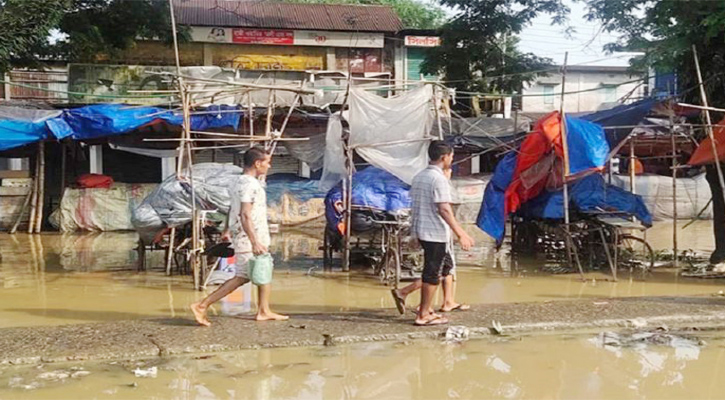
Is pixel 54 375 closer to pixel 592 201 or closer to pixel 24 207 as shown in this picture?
pixel 592 201

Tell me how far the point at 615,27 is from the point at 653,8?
2.58 ft

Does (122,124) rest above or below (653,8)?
below

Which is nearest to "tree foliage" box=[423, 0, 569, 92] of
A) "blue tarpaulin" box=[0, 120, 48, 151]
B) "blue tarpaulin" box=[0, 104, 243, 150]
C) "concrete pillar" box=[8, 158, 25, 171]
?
"blue tarpaulin" box=[0, 104, 243, 150]

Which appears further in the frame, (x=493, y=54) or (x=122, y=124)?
(x=493, y=54)

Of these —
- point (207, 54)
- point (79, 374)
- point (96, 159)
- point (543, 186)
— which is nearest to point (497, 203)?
point (543, 186)

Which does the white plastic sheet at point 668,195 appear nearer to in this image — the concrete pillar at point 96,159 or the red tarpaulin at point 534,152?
the red tarpaulin at point 534,152

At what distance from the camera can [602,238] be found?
9.97 metres

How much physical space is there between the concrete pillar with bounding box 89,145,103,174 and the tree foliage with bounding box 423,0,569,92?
29.3 feet

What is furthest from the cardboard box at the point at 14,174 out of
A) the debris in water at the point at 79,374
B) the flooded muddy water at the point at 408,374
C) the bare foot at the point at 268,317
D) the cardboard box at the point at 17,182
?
the debris in water at the point at 79,374

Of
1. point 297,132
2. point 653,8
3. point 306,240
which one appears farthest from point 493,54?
point 653,8

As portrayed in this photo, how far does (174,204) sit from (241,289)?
1.71 meters

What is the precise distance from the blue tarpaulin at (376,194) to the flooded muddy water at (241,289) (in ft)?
3.27

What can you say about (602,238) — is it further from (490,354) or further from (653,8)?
(490,354)

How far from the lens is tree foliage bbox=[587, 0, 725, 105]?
8969 millimetres
